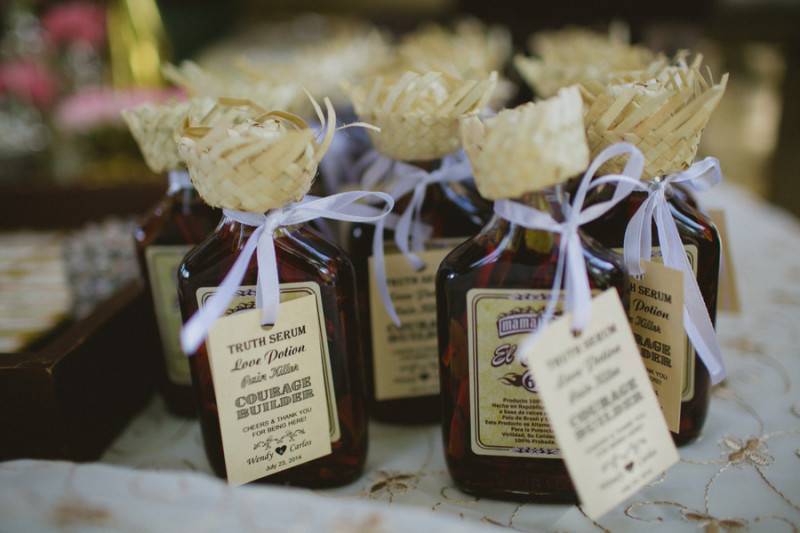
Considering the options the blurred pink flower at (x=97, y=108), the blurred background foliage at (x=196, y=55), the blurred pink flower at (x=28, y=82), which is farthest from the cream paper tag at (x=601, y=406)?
the blurred pink flower at (x=28, y=82)

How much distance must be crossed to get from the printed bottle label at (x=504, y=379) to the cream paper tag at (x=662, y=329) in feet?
0.36

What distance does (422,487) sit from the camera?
70 centimetres

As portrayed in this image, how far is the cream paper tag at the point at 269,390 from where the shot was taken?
618 millimetres

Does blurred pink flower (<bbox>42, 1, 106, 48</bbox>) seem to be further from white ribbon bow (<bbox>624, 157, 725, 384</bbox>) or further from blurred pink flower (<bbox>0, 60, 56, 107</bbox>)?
white ribbon bow (<bbox>624, 157, 725, 384</bbox>)

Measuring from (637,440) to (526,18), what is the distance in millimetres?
2918

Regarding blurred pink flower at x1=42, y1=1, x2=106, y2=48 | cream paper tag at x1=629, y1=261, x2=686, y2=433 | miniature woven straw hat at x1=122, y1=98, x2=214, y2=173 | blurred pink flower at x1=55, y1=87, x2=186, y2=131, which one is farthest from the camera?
blurred pink flower at x1=42, y1=1, x2=106, y2=48

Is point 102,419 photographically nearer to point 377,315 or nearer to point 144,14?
point 377,315

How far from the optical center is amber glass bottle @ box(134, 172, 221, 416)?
794mm

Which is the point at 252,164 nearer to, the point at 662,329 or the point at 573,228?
the point at 573,228

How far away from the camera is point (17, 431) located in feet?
2.30

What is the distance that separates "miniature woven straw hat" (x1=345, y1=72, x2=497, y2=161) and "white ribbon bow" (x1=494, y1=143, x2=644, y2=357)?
0.47ft

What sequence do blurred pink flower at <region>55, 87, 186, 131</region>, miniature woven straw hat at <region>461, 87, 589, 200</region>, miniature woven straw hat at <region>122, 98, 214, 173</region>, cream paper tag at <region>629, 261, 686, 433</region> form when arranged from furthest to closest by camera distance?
blurred pink flower at <region>55, 87, 186, 131</region> < miniature woven straw hat at <region>122, 98, 214, 173</region> < cream paper tag at <region>629, 261, 686, 433</region> < miniature woven straw hat at <region>461, 87, 589, 200</region>

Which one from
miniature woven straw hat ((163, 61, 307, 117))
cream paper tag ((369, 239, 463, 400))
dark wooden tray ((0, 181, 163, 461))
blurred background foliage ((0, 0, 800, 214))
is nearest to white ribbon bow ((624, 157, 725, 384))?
cream paper tag ((369, 239, 463, 400))

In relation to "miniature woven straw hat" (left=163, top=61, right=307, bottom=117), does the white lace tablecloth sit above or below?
below
